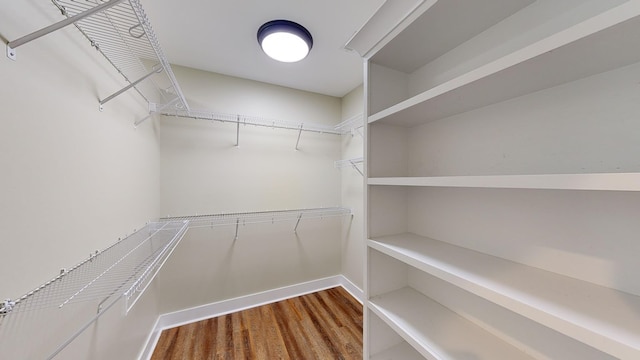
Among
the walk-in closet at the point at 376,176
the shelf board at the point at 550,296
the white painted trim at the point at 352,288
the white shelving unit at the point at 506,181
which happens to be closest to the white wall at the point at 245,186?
the walk-in closet at the point at 376,176

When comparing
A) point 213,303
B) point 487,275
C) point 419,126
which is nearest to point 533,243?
point 487,275

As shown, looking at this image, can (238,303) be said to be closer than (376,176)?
No

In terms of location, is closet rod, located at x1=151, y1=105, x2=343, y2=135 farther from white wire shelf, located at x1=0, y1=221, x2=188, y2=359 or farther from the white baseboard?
the white baseboard

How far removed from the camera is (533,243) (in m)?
0.70

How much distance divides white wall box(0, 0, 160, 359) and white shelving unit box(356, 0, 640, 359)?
1184mm

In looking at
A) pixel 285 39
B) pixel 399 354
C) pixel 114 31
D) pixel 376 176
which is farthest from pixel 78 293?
pixel 285 39

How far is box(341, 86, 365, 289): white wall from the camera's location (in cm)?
221

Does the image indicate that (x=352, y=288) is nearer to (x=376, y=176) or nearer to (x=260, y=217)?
(x=260, y=217)

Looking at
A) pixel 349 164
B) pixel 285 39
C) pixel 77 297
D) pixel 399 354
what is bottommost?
pixel 399 354

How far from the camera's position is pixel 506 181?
0.56 m

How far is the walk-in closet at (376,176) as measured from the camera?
544 millimetres

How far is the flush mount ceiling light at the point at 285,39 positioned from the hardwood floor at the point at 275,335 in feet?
7.44

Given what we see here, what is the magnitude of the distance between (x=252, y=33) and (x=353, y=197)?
1781mm

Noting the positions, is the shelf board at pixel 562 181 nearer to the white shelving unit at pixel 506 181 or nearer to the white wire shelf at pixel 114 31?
the white shelving unit at pixel 506 181
